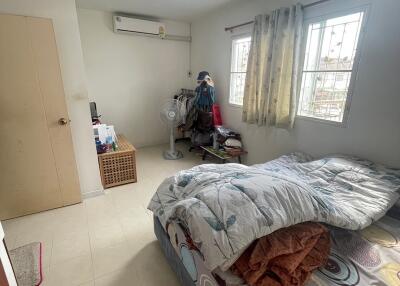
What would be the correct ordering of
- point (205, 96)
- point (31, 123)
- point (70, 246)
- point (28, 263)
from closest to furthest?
point (28, 263) < point (70, 246) < point (31, 123) < point (205, 96)

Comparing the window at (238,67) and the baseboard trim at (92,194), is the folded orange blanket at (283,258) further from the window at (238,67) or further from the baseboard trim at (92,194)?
the window at (238,67)

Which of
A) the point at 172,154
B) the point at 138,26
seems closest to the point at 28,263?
the point at 172,154

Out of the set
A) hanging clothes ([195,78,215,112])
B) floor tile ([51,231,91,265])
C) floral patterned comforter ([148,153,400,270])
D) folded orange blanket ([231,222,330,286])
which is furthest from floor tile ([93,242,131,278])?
hanging clothes ([195,78,215,112])

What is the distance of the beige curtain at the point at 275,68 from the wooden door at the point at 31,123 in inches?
84.5

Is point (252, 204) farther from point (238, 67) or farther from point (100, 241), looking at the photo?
point (238, 67)

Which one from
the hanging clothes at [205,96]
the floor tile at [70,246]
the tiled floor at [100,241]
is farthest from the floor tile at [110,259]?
the hanging clothes at [205,96]

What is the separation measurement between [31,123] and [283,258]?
2.26 m

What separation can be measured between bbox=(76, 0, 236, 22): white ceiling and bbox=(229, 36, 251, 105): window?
1.90ft

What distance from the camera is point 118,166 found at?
8.92 feet

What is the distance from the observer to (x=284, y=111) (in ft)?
8.08

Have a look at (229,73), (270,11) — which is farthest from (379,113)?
(229,73)

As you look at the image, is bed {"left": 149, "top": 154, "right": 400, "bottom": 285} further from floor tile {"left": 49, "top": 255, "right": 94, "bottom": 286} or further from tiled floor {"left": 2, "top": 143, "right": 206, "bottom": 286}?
floor tile {"left": 49, "top": 255, "right": 94, "bottom": 286}

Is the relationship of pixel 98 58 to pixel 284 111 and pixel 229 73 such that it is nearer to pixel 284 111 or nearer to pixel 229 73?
pixel 229 73

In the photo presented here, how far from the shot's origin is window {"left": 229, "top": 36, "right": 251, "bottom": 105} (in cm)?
312
